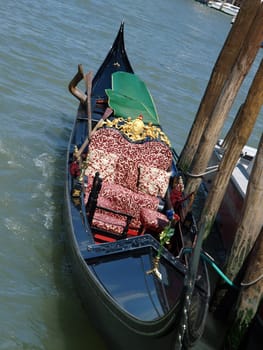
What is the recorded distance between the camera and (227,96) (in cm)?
427

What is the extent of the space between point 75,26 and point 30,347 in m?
8.95

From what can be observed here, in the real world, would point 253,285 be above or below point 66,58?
above

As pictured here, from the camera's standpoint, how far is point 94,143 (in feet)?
15.1

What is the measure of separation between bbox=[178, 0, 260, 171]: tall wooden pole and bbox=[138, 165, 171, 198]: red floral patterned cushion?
688 mm

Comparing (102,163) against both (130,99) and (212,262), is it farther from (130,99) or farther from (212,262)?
(212,262)

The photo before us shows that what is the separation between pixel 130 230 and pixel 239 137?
1.00 metres

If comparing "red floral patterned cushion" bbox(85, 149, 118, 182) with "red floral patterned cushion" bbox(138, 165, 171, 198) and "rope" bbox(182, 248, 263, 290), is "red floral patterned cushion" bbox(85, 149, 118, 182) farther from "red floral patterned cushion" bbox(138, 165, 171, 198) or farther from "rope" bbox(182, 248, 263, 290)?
"rope" bbox(182, 248, 263, 290)

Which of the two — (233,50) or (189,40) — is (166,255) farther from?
(189,40)

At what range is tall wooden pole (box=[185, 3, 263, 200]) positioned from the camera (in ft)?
13.1

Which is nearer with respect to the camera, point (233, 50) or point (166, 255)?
point (166, 255)

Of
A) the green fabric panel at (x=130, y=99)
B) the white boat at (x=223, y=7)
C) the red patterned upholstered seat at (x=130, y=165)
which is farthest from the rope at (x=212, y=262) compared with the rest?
the white boat at (x=223, y=7)

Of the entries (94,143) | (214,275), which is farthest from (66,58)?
(214,275)

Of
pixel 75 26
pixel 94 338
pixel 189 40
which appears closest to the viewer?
pixel 94 338

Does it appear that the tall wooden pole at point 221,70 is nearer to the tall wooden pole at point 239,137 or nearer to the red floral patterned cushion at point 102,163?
the tall wooden pole at point 239,137
